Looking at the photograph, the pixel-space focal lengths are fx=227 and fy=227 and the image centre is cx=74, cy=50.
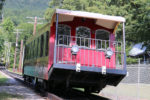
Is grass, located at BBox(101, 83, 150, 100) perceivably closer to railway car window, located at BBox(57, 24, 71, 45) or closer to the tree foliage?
railway car window, located at BBox(57, 24, 71, 45)

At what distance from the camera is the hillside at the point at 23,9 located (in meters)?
115

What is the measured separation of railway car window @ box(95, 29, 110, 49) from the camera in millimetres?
10102

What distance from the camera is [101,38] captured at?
407 inches

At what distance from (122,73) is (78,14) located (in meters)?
2.92

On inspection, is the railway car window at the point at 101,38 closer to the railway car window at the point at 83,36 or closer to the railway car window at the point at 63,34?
the railway car window at the point at 83,36

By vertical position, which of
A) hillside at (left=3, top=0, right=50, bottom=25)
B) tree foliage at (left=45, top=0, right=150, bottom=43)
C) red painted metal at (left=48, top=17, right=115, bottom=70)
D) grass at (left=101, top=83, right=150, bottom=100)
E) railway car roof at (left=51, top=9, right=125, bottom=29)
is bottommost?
grass at (left=101, top=83, right=150, bottom=100)

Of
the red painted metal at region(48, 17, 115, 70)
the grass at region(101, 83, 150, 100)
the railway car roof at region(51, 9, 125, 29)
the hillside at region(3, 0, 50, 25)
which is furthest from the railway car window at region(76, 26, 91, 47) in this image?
the hillside at region(3, 0, 50, 25)

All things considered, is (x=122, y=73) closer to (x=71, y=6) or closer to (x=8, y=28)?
(x=71, y=6)

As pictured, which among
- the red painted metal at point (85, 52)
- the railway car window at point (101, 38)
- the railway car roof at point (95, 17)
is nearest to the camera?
the railway car roof at point (95, 17)

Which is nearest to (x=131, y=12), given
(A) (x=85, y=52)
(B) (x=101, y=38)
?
(B) (x=101, y=38)

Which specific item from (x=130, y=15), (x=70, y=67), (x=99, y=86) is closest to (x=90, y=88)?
(x=99, y=86)

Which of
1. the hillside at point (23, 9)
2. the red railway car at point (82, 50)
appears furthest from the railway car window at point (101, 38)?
the hillside at point (23, 9)

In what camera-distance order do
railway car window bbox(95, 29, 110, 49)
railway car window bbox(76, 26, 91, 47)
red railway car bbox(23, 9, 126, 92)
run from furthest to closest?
railway car window bbox(95, 29, 110, 49) < railway car window bbox(76, 26, 91, 47) < red railway car bbox(23, 9, 126, 92)

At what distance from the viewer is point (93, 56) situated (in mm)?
9727
